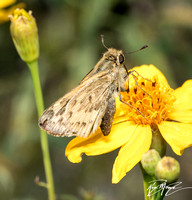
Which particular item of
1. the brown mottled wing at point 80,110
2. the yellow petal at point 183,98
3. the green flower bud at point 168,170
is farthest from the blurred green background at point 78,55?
the green flower bud at point 168,170

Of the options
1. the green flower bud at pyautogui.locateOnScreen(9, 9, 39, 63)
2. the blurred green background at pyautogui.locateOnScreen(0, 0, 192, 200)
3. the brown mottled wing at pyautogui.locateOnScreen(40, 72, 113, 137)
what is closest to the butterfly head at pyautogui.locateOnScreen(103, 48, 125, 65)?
the brown mottled wing at pyautogui.locateOnScreen(40, 72, 113, 137)

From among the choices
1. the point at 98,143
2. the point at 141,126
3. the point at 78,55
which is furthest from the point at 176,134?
the point at 78,55

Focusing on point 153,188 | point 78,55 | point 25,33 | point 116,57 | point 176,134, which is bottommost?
point 78,55

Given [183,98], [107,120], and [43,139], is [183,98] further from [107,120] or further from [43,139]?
[43,139]

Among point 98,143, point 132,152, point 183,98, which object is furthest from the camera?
point 183,98

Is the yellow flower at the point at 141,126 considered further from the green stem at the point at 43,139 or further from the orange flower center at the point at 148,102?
the green stem at the point at 43,139

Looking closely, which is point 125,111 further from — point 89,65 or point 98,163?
point 98,163

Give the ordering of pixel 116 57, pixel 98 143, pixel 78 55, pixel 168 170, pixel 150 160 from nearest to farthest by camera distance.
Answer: pixel 168 170 → pixel 150 160 → pixel 98 143 → pixel 116 57 → pixel 78 55
